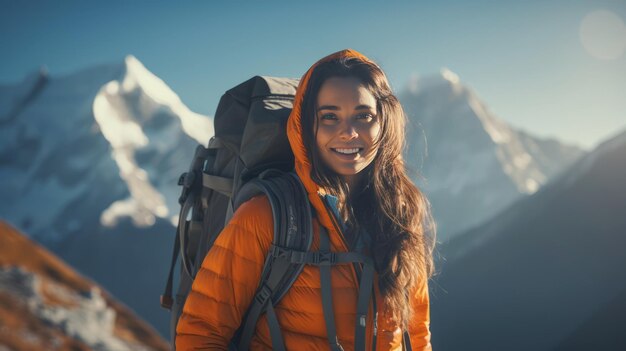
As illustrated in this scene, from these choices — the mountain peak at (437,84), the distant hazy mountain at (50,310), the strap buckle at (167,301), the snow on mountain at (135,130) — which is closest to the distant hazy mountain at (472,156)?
the mountain peak at (437,84)

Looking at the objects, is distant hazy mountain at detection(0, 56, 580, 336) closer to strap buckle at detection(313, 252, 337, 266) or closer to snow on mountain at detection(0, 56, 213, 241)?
snow on mountain at detection(0, 56, 213, 241)

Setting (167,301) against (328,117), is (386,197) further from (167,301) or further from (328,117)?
(167,301)

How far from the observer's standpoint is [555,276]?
38.0ft

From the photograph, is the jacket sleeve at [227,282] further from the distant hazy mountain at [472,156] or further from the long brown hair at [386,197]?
the distant hazy mountain at [472,156]

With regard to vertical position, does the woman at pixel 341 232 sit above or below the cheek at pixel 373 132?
below

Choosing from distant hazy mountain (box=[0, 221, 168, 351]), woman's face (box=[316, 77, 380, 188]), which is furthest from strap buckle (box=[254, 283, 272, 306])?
distant hazy mountain (box=[0, 221, 168, 351])

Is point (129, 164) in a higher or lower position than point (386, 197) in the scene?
higher

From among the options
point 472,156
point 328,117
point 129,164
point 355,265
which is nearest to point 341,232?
point 355,265

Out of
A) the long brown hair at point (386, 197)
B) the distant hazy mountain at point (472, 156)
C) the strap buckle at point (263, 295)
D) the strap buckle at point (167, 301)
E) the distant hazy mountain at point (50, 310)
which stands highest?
the distant hazy mountain at point (472, 156)

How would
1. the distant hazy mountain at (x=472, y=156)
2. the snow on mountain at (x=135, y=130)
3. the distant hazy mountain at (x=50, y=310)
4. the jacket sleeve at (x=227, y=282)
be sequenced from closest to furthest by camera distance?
the jacket sleeve at (x=227, y=282)
the distant hazy mountain at (x=50, y=310)
the distant hazy mountain at (x=472, y=156)
the snow on mountain at (x=135, y=130)

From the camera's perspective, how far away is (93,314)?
23.9 m

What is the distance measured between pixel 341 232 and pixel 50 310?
21614 mm

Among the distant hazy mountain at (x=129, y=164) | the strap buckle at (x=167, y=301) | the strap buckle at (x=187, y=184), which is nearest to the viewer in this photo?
the strap buckle at (x=187, y=184)

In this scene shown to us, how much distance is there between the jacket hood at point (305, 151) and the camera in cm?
216
